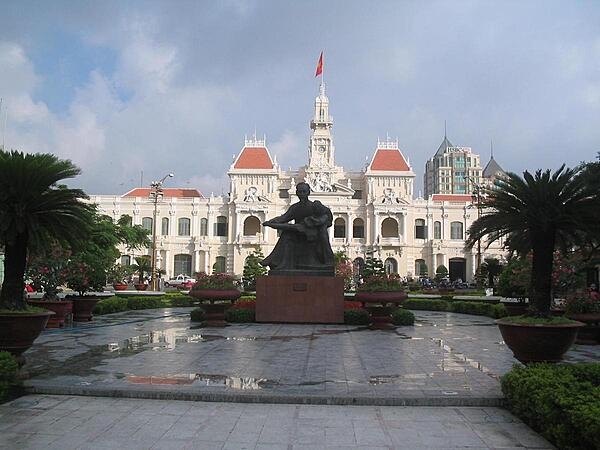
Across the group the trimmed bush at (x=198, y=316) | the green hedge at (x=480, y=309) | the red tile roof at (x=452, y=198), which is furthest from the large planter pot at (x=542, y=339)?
the red tile roof at (x=452, y=198)

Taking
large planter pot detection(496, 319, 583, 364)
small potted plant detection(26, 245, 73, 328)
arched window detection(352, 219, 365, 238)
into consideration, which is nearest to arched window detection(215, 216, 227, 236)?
arched window detection(352, 219, 365, 238)

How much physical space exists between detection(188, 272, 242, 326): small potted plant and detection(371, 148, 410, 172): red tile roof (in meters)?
55.9

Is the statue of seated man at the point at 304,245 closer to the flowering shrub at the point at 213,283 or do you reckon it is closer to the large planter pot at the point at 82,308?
the flowering shrub at the point at 213,283

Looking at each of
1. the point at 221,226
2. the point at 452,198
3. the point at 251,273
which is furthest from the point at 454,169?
the point at 251,273

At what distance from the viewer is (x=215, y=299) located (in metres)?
15.4

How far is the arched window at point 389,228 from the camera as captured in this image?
7001 cm

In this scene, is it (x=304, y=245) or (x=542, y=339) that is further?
(x=304, y=245)

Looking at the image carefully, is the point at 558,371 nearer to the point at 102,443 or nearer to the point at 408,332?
the point at 102,443

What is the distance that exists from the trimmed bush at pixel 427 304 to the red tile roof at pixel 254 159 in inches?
1813

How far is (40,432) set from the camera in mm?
5312

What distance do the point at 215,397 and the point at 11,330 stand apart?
302 cm

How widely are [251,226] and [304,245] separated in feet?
181

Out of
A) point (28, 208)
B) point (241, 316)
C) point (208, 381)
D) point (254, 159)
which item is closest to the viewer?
point (208, 381)

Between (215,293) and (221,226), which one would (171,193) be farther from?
(215,293)
